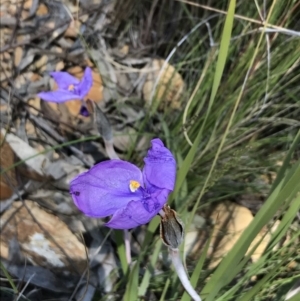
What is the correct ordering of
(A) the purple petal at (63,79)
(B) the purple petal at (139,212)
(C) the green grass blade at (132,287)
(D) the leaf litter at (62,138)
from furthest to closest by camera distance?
(A) the purple petal at (63,79)
(D) the leaf litter at (62,138)
(C) the green grass blade at (132,287)
(B) the purple petal at (139,212)

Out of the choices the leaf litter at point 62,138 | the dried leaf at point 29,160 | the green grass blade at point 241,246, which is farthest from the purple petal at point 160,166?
the dried leaf at point 29,160

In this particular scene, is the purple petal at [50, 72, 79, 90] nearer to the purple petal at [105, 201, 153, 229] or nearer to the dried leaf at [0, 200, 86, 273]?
the dried leaf at [0, 200, 86, 273]

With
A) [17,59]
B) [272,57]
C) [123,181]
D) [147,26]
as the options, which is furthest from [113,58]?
[123,181]

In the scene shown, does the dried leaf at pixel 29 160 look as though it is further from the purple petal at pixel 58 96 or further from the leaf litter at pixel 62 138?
the purple petal at pixel 58 96

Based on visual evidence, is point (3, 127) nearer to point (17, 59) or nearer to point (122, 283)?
point (17, 59)

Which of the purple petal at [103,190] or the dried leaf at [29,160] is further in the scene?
the dried leaf at [29,160]

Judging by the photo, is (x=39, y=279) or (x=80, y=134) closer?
(x=39, y=279)
